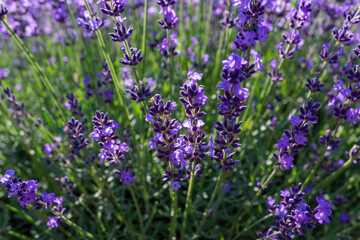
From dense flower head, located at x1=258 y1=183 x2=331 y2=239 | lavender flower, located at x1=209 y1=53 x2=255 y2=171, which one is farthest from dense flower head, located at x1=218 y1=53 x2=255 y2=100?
dense flower head, located at x1=258 y1=183 x2=331 y2=239

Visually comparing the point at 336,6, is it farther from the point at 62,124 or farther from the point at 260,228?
the point at 62,124

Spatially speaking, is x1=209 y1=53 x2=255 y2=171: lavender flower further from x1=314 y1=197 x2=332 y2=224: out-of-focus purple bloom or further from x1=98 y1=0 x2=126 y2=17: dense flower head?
x1=98 y1=0 x2=126 y2=17: dense flower head

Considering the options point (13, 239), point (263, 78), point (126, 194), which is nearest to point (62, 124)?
point (126, 194)

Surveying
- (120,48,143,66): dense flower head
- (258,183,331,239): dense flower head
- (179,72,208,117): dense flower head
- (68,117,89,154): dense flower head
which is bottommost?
(258,183,331,239): dense flower head

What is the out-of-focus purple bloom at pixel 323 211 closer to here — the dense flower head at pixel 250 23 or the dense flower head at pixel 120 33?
the dense flower head at pixel 250 23

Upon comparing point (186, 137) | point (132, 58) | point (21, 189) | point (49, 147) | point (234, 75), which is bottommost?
point (21, 189)

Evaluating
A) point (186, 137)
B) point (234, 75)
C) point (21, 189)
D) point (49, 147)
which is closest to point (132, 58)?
point (186, 137)

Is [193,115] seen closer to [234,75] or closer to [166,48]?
[234,75]

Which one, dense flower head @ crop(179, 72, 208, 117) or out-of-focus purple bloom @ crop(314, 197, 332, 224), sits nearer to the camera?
dense flower head @ crop(179, 72, 208, 117)

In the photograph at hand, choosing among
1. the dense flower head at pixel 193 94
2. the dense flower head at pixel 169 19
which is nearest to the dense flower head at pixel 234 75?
the dense flower head at pixel 193 94
